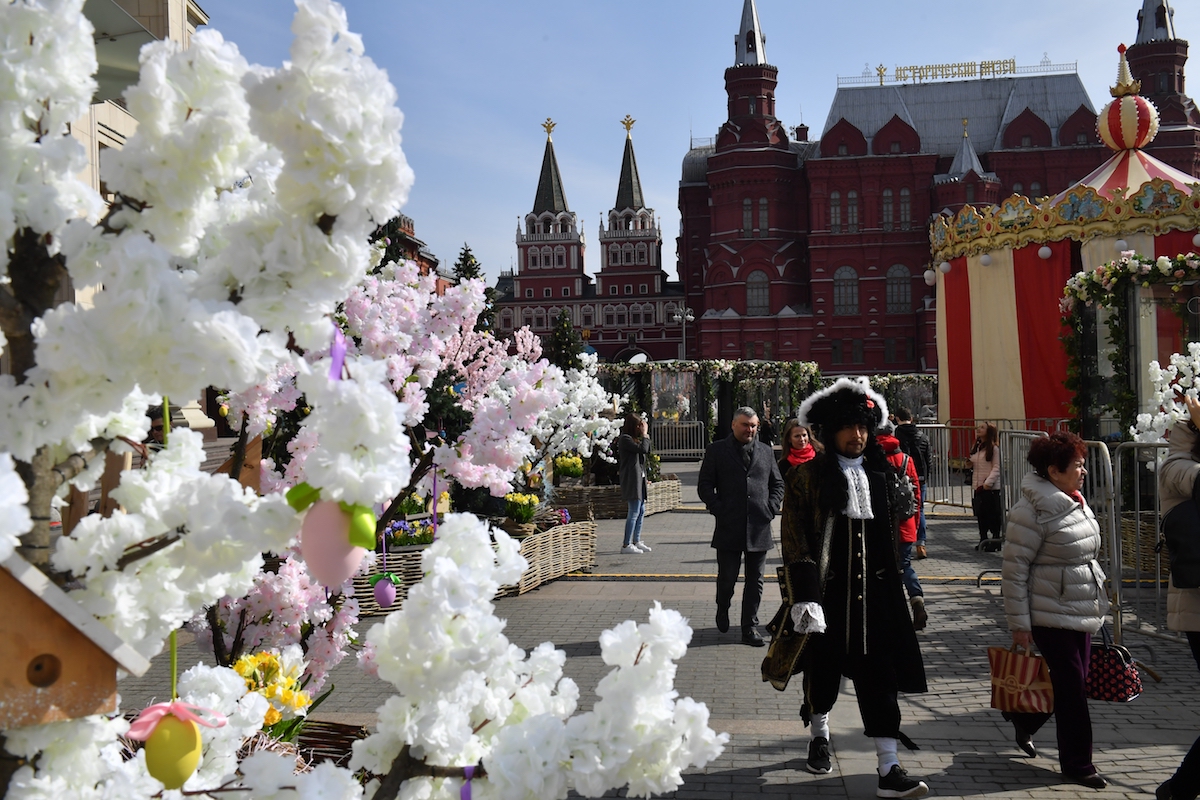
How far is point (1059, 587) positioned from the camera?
15.7ft

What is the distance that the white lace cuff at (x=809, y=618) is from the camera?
4.63 m

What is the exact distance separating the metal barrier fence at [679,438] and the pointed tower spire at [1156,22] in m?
40.3

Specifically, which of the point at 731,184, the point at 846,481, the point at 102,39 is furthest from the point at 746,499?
the point at 731,184

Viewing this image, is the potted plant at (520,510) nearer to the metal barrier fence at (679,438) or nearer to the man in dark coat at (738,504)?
the man in dark coat at (738,504)

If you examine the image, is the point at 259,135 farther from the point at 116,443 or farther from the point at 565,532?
the point at 565,532

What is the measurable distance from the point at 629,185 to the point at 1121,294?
7489cm

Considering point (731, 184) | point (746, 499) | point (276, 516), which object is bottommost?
point (746, 499)

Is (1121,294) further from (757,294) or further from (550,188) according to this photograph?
(550,188)

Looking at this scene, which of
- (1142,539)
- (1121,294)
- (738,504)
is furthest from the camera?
(1121,294)

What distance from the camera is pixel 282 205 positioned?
4.49 feet

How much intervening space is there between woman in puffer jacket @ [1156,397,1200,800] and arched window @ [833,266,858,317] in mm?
53035

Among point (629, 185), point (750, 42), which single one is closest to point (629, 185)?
point (629, 185)

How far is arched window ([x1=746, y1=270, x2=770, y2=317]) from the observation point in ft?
187

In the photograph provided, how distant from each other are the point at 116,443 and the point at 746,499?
6670mm
